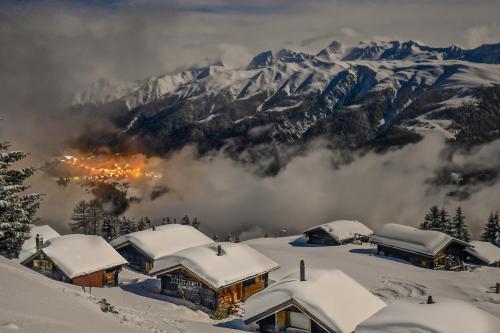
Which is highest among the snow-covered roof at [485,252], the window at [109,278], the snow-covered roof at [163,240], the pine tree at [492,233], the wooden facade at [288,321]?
the pine tree at [492,233]

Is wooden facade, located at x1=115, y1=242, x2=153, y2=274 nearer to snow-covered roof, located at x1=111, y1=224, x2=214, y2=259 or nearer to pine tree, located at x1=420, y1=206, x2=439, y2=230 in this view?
snow-covered roof, located at x1=111, y1=224, x2=214, y2=259

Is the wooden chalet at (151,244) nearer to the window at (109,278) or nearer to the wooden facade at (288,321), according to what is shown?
the window at (109,278)

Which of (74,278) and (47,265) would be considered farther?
(47,265)

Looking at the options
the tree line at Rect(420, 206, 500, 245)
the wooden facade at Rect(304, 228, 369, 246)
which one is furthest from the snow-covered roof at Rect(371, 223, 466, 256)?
the tree line at Rect(420, 206, 500, 245)

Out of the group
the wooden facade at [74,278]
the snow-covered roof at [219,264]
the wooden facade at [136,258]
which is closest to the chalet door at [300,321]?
the snow-covered roof at [219,264]

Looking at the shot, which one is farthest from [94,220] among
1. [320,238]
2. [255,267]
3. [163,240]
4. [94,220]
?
[255,267]

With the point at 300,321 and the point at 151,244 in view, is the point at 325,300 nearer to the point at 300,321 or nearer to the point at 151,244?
the point at 300,321
